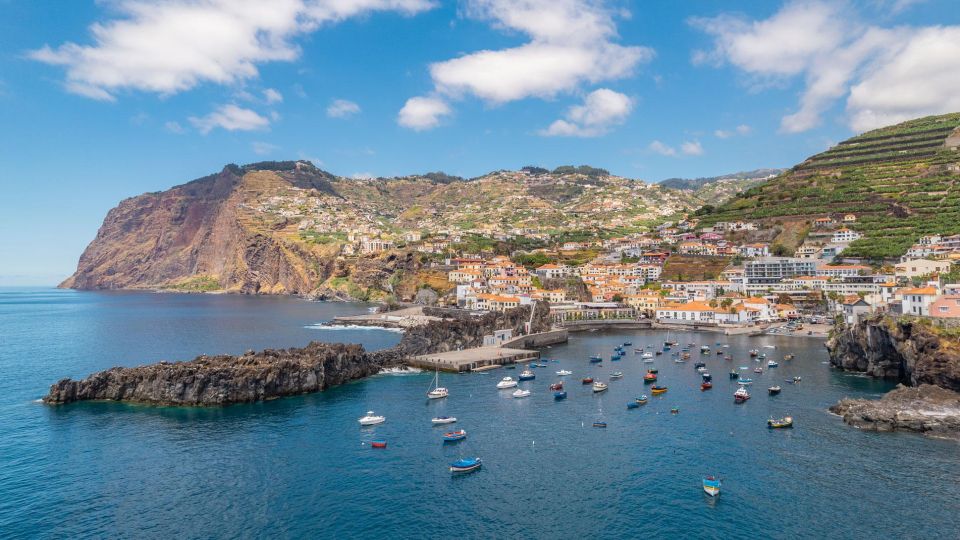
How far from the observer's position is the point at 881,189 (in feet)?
464

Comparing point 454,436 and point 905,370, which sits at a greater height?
point 905,370

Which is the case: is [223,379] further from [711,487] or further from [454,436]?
[711,487]

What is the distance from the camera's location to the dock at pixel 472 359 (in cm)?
6925

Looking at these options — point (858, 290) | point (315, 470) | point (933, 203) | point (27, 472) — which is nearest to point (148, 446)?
point (27, 472)

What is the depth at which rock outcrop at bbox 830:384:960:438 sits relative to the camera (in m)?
41.3

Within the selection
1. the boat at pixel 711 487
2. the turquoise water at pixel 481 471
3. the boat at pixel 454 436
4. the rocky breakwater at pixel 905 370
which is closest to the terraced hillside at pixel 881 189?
the rocky breakwater at pixel 905 370

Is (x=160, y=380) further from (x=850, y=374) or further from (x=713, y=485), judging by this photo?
(x=850, y=374)

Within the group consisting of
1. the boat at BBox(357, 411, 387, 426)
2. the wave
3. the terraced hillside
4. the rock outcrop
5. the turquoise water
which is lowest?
the turquoise water

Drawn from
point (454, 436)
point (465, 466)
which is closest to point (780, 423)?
point (454, 436)

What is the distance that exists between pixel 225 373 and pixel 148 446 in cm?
1187

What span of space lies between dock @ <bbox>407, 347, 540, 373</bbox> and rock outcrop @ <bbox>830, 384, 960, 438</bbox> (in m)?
37.8

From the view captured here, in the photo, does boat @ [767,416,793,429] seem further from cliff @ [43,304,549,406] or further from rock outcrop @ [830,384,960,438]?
cliff @ [43,304,549,406]

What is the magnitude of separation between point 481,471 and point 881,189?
478 feet

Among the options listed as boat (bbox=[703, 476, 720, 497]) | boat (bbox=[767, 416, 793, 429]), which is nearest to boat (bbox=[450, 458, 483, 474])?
boat (bbox=[703, 476, 720, 497])
